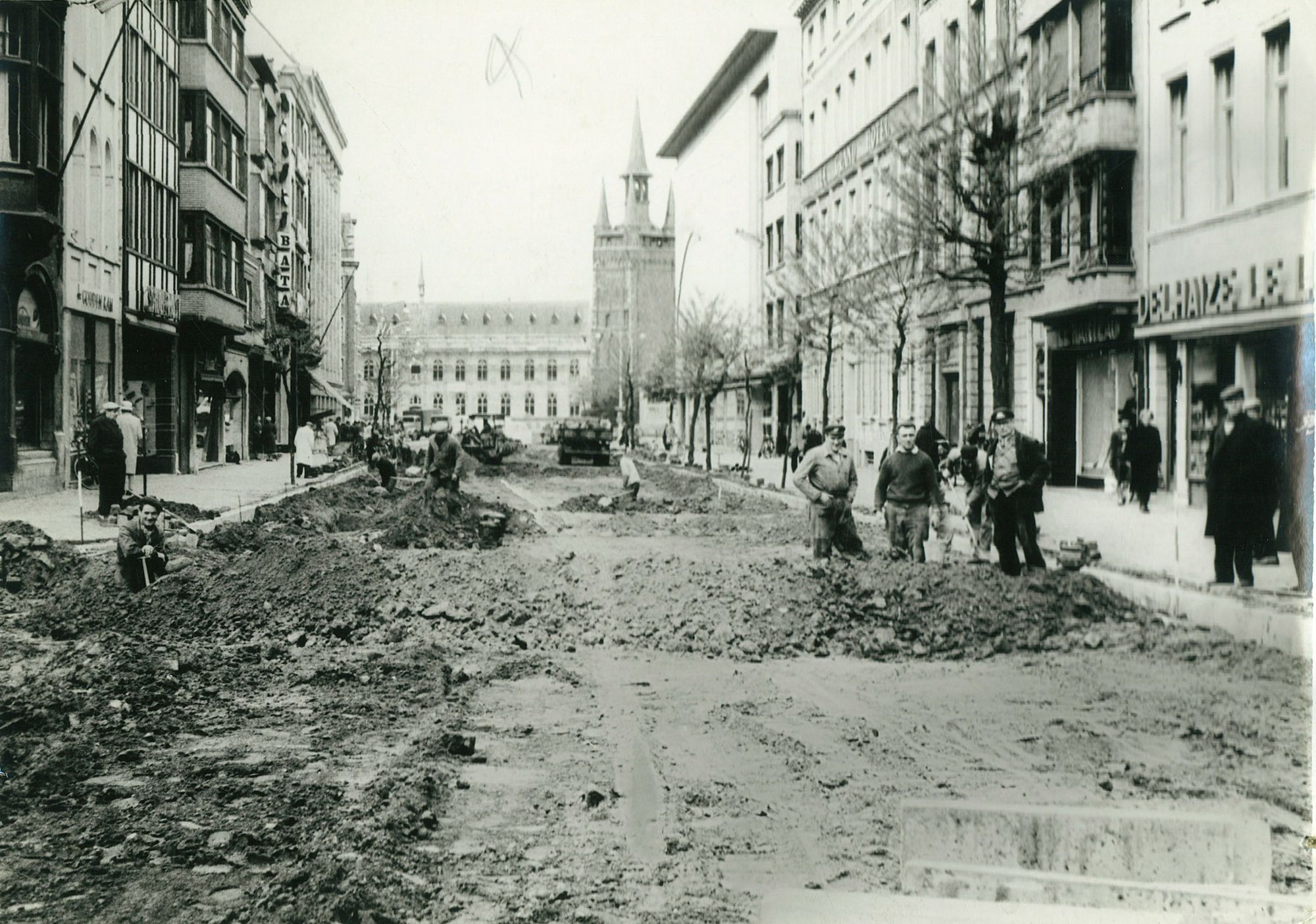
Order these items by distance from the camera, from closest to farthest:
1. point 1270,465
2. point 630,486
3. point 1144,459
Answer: point 1270,465 < point 1144,459 < point 630,486

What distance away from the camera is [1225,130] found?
212 inches

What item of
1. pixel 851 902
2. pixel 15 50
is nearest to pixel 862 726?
pixel 851 902

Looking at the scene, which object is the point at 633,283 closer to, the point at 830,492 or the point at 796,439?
the point at 830,492

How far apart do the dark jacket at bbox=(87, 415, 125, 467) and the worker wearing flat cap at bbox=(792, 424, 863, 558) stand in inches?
258

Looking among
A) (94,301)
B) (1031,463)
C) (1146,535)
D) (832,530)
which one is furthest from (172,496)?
(832,530)

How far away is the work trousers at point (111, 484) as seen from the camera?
6.39 m

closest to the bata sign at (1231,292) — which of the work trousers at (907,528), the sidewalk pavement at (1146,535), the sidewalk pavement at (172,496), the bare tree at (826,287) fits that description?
the sidewalk pavement at (1146,535)

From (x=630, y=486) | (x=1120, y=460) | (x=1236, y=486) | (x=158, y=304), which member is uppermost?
(x=158, y=304)

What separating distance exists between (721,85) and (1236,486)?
3.58 meters

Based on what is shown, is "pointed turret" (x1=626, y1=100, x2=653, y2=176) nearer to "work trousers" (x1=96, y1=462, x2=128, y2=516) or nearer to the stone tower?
the stone tower

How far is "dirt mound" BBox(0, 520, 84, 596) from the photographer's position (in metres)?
6.22

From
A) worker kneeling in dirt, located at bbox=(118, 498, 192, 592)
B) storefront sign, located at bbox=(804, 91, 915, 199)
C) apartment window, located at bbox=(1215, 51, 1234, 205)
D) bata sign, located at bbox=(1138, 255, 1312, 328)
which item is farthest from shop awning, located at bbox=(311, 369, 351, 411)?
apartment window, located at bbox=(1215, 51, 1234, 205)

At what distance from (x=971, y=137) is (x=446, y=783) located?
5.30 meters

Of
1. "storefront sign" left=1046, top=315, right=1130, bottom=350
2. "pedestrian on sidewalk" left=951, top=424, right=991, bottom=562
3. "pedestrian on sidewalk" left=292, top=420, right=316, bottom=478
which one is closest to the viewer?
"storefront sign" left=1046, top=315, right=1130, bottom=350
